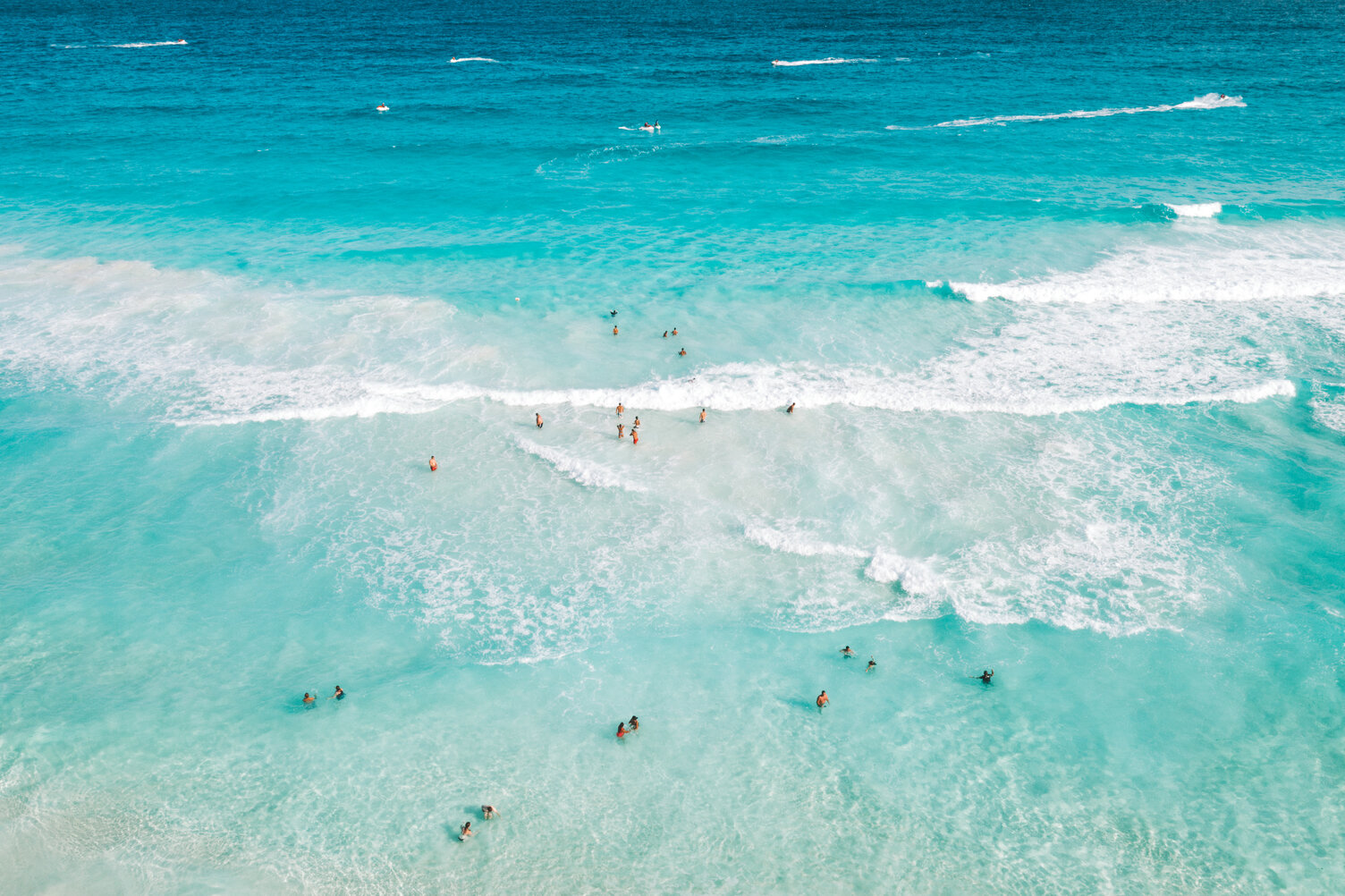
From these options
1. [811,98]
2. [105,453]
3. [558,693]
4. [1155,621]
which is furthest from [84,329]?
[811,98]

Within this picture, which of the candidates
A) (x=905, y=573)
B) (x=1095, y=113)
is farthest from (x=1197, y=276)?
(x=1095, y=113)

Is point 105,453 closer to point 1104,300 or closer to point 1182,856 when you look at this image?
point 1182,856

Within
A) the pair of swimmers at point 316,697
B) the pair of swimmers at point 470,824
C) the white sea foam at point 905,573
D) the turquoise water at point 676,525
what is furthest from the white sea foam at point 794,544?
the pair of swimmers at point 316,697

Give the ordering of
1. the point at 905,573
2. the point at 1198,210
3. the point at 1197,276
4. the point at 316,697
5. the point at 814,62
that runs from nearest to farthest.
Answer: the point at 316,697 < the point at 905,573 < the point at 1197,276 < the point at 1198,210 < the point at 814,62

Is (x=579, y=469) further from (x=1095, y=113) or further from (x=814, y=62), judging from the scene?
(x=814, y=62)

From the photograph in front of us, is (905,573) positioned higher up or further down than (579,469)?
further down
